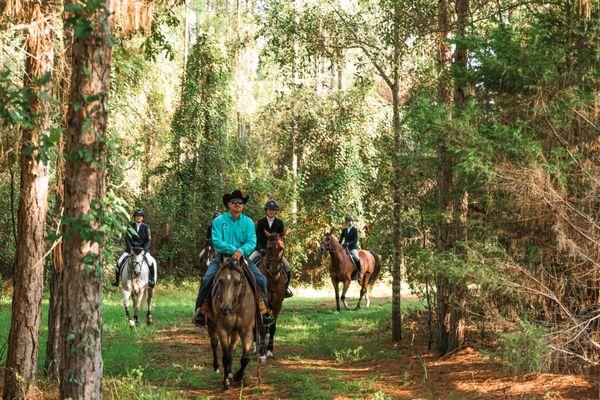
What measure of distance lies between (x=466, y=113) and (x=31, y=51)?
5.67m

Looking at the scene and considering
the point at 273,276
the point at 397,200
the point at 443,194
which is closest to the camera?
the point at 443,194

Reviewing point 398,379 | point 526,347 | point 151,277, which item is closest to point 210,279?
point 398,379

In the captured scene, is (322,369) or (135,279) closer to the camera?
(322,369)

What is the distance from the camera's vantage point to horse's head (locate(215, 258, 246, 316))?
9812 mm

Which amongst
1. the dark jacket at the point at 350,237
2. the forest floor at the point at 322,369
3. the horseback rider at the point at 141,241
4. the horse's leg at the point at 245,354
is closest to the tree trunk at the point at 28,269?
the forest floor at the point at 322,369

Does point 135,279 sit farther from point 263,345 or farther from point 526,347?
point 526,347

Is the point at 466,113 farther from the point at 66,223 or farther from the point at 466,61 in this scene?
the point at 66,223

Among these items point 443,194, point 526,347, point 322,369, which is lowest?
point 322,369

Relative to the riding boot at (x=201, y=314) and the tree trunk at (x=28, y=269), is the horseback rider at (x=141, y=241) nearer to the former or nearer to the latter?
the riding boot at (x=201, y=314)

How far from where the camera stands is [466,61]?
1144cm

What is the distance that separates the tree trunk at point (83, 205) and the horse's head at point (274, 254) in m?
5.84

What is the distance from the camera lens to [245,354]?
10.3m

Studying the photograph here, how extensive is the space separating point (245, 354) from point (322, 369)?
2.13m

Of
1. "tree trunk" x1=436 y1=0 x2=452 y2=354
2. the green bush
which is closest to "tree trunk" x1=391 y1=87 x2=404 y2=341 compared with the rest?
"tree trunk" x1=436 y1=0 x2=452 y2=354
